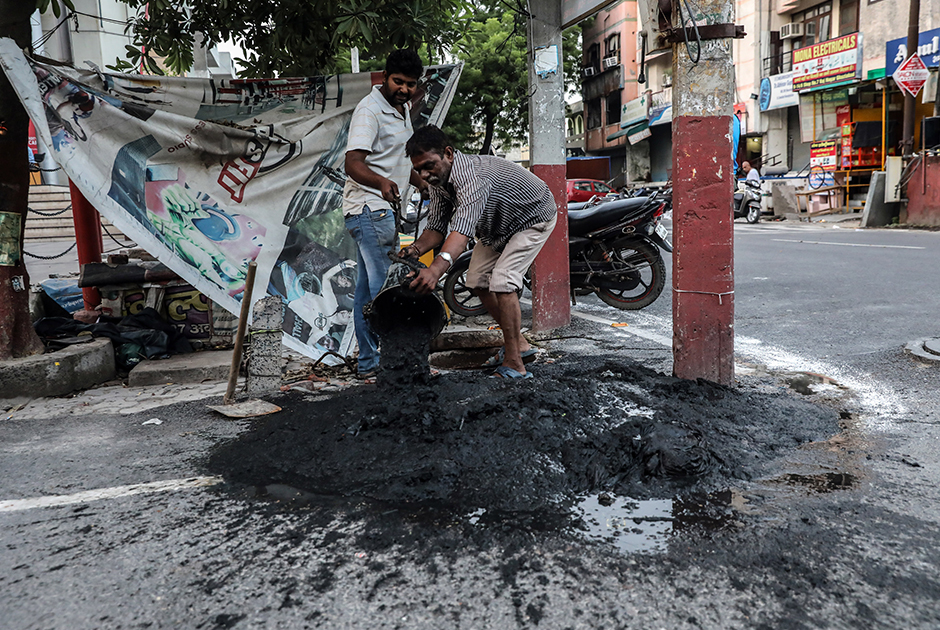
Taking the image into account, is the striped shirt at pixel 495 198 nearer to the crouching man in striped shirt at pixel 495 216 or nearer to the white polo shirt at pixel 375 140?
the crouching man in striped shirt at pixel 495 216

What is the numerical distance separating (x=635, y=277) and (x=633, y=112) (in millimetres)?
33388

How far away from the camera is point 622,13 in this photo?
39.2 meters

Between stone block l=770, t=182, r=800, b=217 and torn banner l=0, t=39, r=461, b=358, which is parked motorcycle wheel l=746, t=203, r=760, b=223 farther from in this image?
torn banner l=0, t=39, r=461, b=358

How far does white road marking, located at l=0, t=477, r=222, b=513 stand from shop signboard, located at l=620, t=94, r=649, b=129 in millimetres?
36439

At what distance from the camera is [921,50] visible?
1961 cm

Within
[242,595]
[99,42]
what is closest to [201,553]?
[242,595]

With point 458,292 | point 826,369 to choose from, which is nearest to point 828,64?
point 458,292

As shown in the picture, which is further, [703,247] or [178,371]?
[178,371]

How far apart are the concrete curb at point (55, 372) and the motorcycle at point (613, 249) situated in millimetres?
3153

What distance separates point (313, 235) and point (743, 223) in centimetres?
1853

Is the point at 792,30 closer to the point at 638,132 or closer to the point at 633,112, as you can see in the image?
the point at 638,132

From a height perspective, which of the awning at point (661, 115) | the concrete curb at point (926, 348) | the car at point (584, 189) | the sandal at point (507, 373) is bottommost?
the concrete curb at point (926, 348)

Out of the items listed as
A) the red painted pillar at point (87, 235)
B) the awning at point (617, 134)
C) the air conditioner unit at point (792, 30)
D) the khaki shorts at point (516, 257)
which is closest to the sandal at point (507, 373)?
the khaki shorts at point (516, 257)

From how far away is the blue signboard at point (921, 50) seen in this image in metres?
19.1
